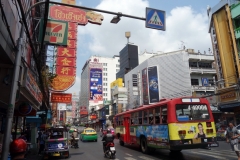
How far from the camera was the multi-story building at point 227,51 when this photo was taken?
2456 cm

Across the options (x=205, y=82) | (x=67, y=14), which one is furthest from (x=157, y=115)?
(x=205, y=82)

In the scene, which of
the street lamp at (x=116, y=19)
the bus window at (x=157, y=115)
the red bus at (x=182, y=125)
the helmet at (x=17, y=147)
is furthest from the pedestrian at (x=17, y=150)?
the bus window at (x=157, y=115)

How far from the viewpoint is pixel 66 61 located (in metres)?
21.3

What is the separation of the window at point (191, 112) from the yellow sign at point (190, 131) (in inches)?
13.0

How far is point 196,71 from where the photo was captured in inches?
1566

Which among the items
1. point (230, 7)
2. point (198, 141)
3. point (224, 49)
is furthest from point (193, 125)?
point (230, 7)

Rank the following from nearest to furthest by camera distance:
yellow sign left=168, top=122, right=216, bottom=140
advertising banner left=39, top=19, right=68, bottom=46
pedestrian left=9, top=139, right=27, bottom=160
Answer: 1. pedestrian left=9, top=139, right=27, bottom=160
2. yellow sign left=168, top=122, right=216, bottom=140
3. advertising banner left=39, top=19, right=68, bottom=46

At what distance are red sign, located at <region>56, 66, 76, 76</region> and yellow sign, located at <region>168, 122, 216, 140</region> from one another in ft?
41.8

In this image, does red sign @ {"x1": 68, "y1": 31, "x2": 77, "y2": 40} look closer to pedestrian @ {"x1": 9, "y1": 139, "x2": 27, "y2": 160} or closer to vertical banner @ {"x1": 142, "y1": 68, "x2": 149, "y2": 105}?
pedestrian @ {"x1": 9, "y1": 139, "x2": 27, "y2": 160}


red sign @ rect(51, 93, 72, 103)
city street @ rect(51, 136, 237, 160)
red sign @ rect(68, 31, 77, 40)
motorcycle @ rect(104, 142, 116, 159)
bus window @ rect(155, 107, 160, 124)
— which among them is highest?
red sign @ rect(68, 31, 77, 40)

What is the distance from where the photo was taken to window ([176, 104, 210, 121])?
11.0m

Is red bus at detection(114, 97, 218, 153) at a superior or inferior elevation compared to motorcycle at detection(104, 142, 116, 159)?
superior

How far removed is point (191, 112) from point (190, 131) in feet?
3.31

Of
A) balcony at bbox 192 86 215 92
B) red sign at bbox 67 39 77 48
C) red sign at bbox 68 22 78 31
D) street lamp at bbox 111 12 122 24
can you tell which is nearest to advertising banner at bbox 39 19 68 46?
street lamp at bbox 111 12 122 24
